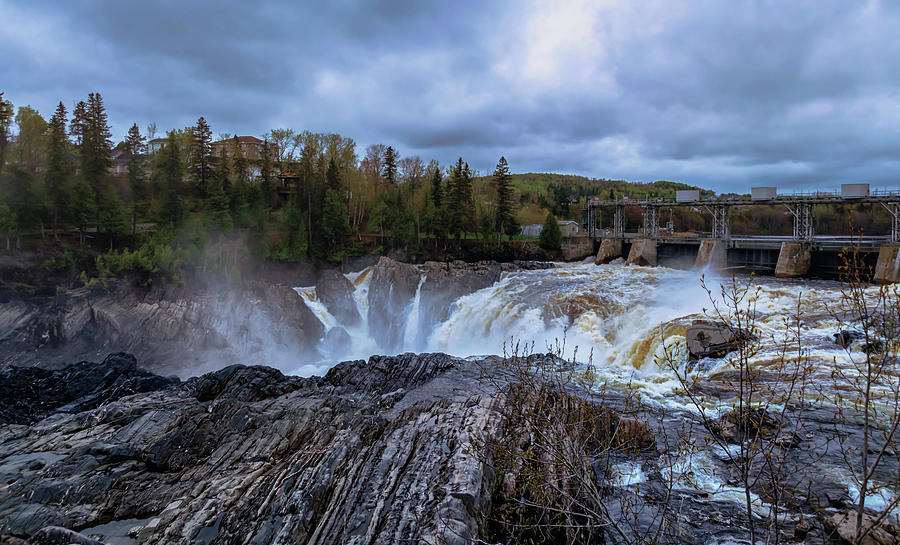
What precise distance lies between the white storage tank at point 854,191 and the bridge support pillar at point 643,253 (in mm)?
13581

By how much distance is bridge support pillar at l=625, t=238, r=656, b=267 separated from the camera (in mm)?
40500

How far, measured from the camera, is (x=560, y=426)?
19.1 feet

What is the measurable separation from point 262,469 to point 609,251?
4052 centimetres

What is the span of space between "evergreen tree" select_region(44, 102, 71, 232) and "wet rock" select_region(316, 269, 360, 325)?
1776 cm

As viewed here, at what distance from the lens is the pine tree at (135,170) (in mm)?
35653

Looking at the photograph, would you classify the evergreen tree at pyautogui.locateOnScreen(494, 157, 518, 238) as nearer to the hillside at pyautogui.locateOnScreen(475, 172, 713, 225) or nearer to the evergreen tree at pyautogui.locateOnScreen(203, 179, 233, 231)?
the hillside at pyautogui.locateOnScreen(475, 172, 713, 225)

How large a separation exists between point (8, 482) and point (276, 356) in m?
17.0

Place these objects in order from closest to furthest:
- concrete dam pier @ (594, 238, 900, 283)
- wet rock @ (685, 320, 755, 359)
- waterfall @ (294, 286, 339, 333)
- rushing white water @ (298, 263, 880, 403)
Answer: wet rock @ (685, 320, 755, 359) → rushing white water @ (298, 263, 880, 403) → concrete dam pier @ (594, 238, 900, 283) → waterfall @ (294, 286, 339, 333)

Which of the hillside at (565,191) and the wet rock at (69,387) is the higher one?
the hillside at (565,191)

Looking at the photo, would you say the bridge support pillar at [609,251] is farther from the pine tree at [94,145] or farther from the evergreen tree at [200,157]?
the pine tree at [94,145]

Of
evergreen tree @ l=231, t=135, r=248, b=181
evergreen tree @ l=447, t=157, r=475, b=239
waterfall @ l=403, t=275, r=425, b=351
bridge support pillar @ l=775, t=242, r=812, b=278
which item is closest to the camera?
waterfall @ l=403, t=275, r=425, b=351

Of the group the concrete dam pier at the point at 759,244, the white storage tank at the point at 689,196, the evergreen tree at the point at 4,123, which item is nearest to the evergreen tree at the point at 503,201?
the concrete dam pier at the point at 759,244

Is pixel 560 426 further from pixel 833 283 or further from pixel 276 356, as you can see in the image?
pixel 833 283

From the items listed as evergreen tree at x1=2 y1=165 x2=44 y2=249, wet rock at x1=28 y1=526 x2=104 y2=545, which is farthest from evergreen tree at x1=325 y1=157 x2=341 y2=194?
wet rock at x1=28 y1=526 x2=104 y2=545
